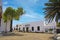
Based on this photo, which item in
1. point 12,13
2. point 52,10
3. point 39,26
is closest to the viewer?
point 52,10

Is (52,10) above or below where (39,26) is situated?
above

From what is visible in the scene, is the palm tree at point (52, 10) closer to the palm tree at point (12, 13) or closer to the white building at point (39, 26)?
the palm tree at point (12, 13)

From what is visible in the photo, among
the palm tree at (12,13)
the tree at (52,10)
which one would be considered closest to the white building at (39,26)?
the palm tree at (12,13)

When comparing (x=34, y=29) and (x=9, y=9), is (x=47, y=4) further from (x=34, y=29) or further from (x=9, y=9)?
(x=34, y=29)

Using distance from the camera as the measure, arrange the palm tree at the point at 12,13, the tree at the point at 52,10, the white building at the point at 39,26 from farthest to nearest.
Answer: the white building at the point at 39,26, the palm tree at the point at 12,13, the tree at the point at 52,10

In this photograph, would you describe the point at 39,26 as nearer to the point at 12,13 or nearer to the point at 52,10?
the point at 12,13

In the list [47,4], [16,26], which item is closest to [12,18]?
[47,4]

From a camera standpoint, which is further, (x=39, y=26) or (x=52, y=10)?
(x=39, y=26)

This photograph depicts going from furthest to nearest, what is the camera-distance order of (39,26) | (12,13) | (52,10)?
(39,26)
(12,13)
(52,10)

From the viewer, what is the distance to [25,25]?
69938 millimetres

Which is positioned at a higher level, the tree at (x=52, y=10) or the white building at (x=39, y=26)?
the tree at (x=52, y=10)

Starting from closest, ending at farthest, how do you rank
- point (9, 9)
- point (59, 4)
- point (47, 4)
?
point (59, 4) → point (47, 4) → point (9, 9)

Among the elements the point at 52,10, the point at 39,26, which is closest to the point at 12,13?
the point at 52,10

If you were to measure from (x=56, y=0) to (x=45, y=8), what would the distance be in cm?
216
